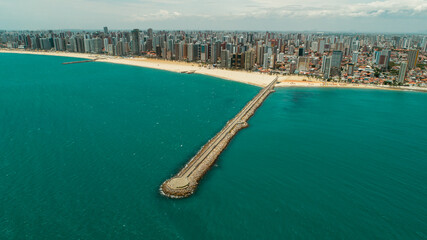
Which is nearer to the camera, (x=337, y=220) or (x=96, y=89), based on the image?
(x=337, y=220)

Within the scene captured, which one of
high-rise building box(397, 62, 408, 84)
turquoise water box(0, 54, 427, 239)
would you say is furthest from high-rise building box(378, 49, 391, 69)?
turquoise water box(0, 54, 427, 239)

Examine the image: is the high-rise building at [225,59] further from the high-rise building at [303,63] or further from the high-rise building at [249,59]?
the high-rise building at [303,63]

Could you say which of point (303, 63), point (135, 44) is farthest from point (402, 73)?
point (135, 44)

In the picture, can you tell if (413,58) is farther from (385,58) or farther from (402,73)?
(402,73)

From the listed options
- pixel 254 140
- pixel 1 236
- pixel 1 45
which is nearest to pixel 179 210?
pixel 1 236

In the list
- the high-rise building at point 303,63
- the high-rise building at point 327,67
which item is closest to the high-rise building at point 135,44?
the high-rise building at point 303,63

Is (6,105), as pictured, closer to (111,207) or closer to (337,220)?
(111,207)
